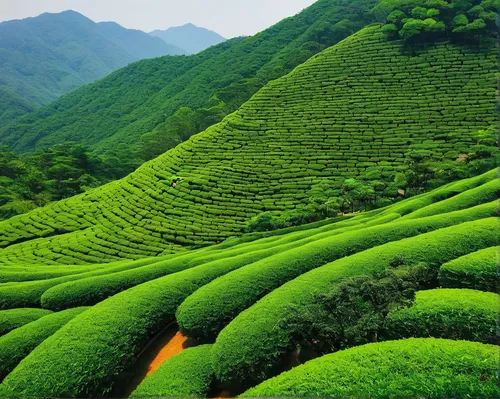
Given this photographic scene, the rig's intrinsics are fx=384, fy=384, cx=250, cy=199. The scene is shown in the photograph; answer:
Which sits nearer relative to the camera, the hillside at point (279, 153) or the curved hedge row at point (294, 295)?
the curved hedge row at point (294, 295)

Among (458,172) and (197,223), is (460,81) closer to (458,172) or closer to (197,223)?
(458,172)

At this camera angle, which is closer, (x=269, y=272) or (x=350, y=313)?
(x=350, y=313)

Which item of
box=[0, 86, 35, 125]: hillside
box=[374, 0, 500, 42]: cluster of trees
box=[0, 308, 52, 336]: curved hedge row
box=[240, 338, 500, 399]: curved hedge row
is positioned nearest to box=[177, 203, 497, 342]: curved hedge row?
box=[240, 338, 500, 399]: curved hedge row

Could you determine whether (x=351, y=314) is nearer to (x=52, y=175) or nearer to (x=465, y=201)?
(x=465, y=201)

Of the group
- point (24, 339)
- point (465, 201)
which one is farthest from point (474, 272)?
point (24, 339)

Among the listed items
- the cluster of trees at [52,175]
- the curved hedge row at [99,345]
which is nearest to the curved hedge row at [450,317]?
the curved hedge row at [99,345]

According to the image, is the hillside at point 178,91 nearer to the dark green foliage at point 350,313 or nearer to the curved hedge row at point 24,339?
the curved hedge row at point 24,339

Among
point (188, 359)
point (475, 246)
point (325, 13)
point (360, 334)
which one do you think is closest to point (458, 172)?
point (475, 246)
